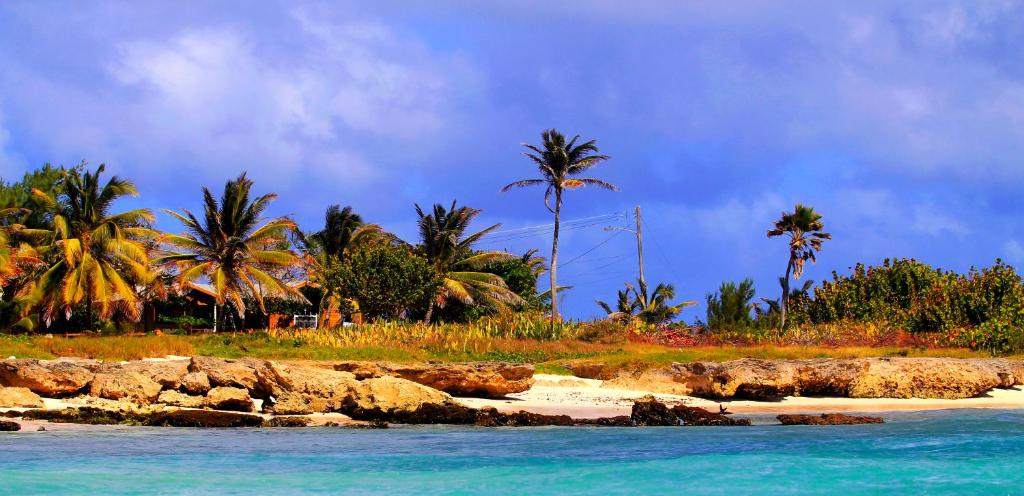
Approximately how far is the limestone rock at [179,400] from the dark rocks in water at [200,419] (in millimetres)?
957

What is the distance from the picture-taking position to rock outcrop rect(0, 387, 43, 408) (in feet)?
53.4

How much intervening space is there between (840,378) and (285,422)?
42.2ft

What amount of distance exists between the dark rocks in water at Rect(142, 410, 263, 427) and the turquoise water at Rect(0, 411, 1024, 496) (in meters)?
0.50

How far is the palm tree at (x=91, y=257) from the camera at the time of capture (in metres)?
33.5

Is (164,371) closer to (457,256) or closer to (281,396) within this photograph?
(281,396)

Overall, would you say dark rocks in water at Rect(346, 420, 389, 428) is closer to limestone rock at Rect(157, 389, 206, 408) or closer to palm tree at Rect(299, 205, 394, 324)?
limestone rock at Rect(157, 389, 206, 408)

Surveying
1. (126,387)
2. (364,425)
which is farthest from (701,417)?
(126,387)

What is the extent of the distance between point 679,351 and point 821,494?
18.0 m


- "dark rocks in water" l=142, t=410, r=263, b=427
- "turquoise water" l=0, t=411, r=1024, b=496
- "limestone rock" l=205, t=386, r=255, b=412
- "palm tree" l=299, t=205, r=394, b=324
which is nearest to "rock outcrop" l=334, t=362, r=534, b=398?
"limestone rock" l=205, t=386, r=255, b=412

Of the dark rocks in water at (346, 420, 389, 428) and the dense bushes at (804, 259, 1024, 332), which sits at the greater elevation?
the dense bushes at (804, 259, 1024, 332)

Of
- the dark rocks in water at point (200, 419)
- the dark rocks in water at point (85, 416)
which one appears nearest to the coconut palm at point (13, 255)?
the dark rocks in water at point (85, 416)

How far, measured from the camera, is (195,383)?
57.8ft

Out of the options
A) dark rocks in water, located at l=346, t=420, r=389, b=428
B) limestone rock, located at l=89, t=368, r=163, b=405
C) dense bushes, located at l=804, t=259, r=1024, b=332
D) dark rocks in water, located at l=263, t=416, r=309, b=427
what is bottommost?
dark rocks in water, located at l=346, t=420, r=389, b=428

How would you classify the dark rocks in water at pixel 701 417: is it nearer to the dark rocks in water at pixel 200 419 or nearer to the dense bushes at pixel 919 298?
the dark rocks in water at pixel 200 419
